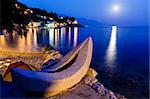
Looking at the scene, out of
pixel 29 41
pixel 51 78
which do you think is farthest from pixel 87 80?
pixel 29 41

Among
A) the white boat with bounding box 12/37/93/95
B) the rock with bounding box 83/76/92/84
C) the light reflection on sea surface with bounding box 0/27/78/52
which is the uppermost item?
the light reflection on sea surface with bounding box 0/27/78/52

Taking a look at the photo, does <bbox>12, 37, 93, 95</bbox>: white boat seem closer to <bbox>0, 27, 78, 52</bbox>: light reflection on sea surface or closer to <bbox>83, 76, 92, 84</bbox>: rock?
<bbox>83, 76, 92, 84</bbox>: rock

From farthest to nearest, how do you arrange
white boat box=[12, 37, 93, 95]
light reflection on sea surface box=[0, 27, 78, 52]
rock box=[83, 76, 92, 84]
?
light reflection on sea surface box=[0, 27, 78, 52], rock box=[83, 76, 92, 84], white boat box=[12, 37, 93, 95]

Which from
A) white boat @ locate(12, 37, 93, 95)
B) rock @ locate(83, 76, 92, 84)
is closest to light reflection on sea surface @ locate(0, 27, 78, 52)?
white boat @ locate(12, 37, 93, 95)

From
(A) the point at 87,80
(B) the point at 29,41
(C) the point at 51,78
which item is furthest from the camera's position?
(B) the point at 29,41

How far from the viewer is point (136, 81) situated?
13656 mm

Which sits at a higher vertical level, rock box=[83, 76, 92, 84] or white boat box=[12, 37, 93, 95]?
white boat box=[12, 37, 93, 95]

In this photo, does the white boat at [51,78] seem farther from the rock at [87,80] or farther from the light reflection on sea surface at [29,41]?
the light reflection on sea surface at [29,41]

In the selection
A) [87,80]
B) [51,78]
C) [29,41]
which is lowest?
[87,80]

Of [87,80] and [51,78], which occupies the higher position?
[51,78]

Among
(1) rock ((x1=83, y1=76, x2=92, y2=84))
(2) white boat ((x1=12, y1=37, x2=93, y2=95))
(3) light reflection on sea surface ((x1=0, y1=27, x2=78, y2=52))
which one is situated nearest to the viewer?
(2) white boat ((x1=12, y1=37, x2=93, y2=95))

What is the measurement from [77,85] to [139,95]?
502cm

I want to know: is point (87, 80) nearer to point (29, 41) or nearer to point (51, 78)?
point (51, 78)

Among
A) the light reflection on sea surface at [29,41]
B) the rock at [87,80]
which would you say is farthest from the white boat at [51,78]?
the light reflection on sea surface at [29,41]
